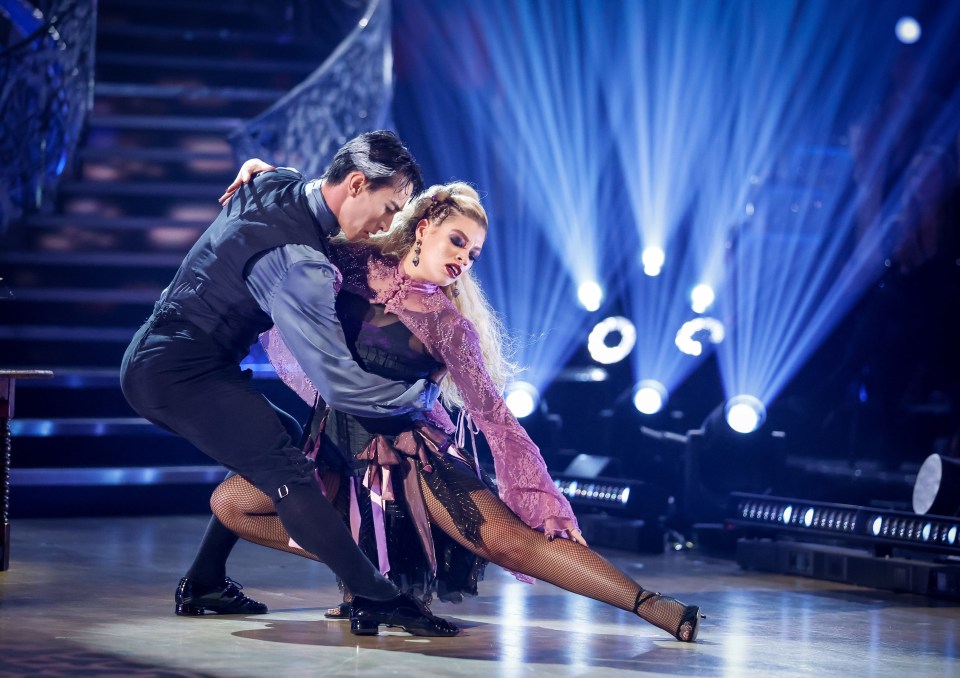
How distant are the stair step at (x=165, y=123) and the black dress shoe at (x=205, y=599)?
Result: 523cm

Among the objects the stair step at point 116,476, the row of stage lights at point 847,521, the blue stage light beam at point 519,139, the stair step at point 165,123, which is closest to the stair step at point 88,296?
the stair step at point 116,476

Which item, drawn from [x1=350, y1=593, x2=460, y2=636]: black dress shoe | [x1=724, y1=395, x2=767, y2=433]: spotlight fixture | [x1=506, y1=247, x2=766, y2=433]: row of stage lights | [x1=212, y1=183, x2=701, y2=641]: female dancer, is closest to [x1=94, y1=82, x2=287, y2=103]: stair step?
[x1=506, y1=247, x2=766, y2=433]: row of stage lights

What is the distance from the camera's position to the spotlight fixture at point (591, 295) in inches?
283

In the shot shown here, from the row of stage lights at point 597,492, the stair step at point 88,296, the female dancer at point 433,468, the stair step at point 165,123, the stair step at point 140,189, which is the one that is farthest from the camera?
the stair step at point 165,123

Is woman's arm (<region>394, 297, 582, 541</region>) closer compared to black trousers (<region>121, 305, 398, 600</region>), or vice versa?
black trousers (<region>121, 305, 398, 600</region>)

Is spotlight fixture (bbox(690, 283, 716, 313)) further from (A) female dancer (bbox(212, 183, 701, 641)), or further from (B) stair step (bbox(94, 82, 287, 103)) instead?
(B) stair step (bbox(94, 82, 287, 103))

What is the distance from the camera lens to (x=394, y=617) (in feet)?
11.5

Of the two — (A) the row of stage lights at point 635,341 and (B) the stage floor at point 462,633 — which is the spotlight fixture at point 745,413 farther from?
(B) the stage floor at point 462,633

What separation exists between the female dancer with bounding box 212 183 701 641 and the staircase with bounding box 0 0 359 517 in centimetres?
313

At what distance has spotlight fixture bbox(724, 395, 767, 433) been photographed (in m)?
5.83

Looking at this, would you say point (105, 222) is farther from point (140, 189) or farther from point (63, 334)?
point (63, 334)

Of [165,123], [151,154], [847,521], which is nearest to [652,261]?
[847,521]

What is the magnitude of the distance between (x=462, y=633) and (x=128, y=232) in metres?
4.96

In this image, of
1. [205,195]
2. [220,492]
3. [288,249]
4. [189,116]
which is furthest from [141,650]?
[189,116]
